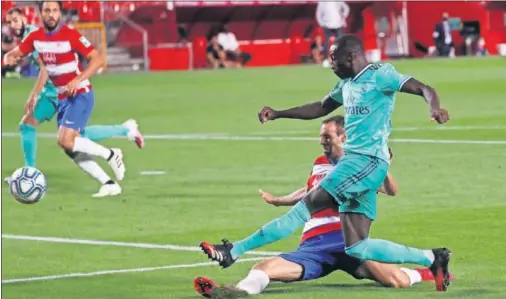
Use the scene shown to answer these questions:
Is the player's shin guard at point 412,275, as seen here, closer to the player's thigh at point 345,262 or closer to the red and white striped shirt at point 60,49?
the player's thigh at point 345,262

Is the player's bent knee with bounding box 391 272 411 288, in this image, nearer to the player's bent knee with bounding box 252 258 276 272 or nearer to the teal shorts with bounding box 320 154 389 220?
the teal shorts with bounding box 320 154 389 220

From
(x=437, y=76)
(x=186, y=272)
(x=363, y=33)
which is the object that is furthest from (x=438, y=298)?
(x=363, y=33)

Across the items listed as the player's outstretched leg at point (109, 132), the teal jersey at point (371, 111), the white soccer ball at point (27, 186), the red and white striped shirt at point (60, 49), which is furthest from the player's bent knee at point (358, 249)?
the player's outstretched leg at point (109, 132)

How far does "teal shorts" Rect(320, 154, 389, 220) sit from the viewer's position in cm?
1050

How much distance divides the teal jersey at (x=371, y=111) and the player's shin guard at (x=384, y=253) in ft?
1.89

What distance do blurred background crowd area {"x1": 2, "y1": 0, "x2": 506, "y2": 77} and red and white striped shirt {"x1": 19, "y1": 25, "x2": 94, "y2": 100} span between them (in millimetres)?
29566

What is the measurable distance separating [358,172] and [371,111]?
1.38ft

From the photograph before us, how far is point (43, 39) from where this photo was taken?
735 inches

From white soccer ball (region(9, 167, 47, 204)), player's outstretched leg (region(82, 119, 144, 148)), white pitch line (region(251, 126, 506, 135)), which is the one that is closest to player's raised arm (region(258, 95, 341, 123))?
white soccer ball (region(9, 167, 47, 204))

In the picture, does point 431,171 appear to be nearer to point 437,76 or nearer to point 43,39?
point 43,39

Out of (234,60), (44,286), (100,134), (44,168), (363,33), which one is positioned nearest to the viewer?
(44,286)

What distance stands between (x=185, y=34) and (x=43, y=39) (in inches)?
1448

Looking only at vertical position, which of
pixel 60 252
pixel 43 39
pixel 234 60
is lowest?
pixel 234 60

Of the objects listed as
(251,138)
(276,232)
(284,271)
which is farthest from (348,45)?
(251,138)
